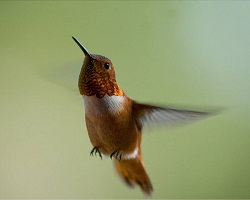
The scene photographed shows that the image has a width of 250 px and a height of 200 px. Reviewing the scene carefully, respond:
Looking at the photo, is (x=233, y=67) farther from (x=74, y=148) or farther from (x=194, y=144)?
(x=74, y=148)

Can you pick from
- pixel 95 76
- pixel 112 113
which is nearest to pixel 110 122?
pixel 112 113

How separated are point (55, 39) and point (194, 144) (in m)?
0.85

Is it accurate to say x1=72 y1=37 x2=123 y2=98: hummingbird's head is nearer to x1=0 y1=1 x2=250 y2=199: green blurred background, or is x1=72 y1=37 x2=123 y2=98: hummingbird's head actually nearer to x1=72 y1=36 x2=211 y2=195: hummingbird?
x1=72 y1=36 x2=211 y2=195: hummingbird

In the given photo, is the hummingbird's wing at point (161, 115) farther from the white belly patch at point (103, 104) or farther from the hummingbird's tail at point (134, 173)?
the hummingbird's tail at point (134, 173)

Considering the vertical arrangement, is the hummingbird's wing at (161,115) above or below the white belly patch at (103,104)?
below

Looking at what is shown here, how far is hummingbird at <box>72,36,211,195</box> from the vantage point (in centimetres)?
91

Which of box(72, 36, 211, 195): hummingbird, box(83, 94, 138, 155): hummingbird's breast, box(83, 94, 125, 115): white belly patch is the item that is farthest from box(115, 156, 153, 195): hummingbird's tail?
box(83, 94, 125, 115): white belly patch

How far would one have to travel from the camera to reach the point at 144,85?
1938 mm

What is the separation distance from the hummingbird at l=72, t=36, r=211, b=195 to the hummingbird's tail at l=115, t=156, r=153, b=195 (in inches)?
3.1

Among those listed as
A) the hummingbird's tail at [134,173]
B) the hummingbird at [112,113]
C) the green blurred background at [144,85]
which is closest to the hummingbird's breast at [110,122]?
the hummingbird at [112,113]

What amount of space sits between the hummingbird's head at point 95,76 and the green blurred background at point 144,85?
0.96 metres

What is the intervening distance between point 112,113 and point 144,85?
0.97 metres

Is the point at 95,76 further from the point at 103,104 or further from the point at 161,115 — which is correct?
the point at 161,115

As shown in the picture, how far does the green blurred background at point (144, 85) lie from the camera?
1.88 metres
